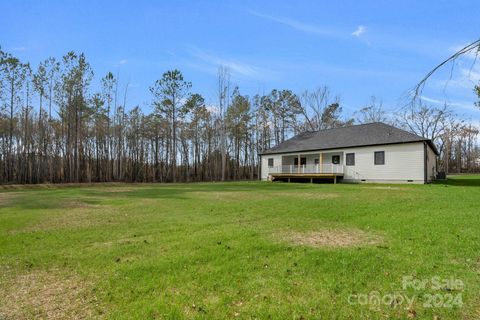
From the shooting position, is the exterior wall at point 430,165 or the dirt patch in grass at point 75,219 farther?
the exterior wall at point 430,165

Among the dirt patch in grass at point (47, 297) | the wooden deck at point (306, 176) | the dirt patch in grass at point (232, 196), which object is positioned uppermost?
the wooden deck at point (306, 176)

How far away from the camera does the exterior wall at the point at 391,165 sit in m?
19.8

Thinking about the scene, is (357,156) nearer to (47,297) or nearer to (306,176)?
(306,176)

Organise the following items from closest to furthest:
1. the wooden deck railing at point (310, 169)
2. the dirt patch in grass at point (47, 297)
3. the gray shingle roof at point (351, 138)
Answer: the dirt patch in grass at point (47, 297) < the gray shingle roof at point (351, 138) < the wooden deck railing at point (310, 169)

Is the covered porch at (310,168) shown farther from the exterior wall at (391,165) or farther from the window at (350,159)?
the exterior wall at (391,165)

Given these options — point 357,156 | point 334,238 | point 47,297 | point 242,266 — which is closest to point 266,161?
point 357,156

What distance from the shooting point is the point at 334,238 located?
546 cm

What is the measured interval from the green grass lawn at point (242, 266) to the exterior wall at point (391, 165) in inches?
534

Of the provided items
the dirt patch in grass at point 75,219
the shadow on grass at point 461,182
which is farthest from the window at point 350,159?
the dirt patch in grass at point 75,219

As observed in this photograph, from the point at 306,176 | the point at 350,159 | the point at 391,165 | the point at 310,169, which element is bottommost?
the point at 306,176

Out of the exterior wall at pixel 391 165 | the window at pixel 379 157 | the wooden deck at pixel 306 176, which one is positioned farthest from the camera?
the wooden deck at pixel 306 176

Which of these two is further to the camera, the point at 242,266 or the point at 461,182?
the point at 461,182

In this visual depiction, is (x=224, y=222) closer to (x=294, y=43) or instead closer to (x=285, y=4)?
(x=285, y=4)

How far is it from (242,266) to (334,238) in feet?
6.89
